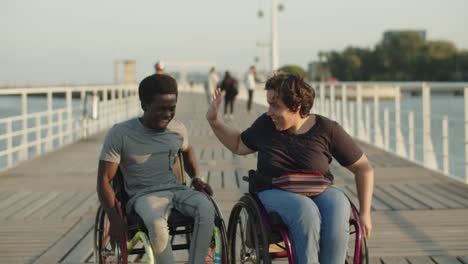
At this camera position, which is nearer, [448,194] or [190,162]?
[190,162]

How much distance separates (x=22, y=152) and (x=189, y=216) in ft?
26.2

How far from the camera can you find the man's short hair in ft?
12.7

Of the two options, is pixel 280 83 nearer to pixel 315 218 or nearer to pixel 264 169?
pixel 264 169

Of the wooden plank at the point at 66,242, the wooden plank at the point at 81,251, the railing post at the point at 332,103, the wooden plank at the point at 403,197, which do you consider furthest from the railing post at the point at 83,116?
the wooden plank at the point at 81,251

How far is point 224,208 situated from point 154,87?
3.00m

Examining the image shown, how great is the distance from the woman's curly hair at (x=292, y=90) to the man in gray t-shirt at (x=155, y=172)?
0.49m

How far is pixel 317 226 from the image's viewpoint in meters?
3.57

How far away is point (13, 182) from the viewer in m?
8.83

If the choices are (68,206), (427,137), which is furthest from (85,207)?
(427,137)

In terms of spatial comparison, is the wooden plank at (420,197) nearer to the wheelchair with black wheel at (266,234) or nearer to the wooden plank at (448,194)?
the wooden plank at (448,194)

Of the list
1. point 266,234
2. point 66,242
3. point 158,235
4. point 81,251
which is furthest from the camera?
point 66,242

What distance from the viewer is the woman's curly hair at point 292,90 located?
12.4 feet

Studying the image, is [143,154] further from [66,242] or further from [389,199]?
[389,199]

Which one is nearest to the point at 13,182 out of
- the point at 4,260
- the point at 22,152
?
the point at 22,152
